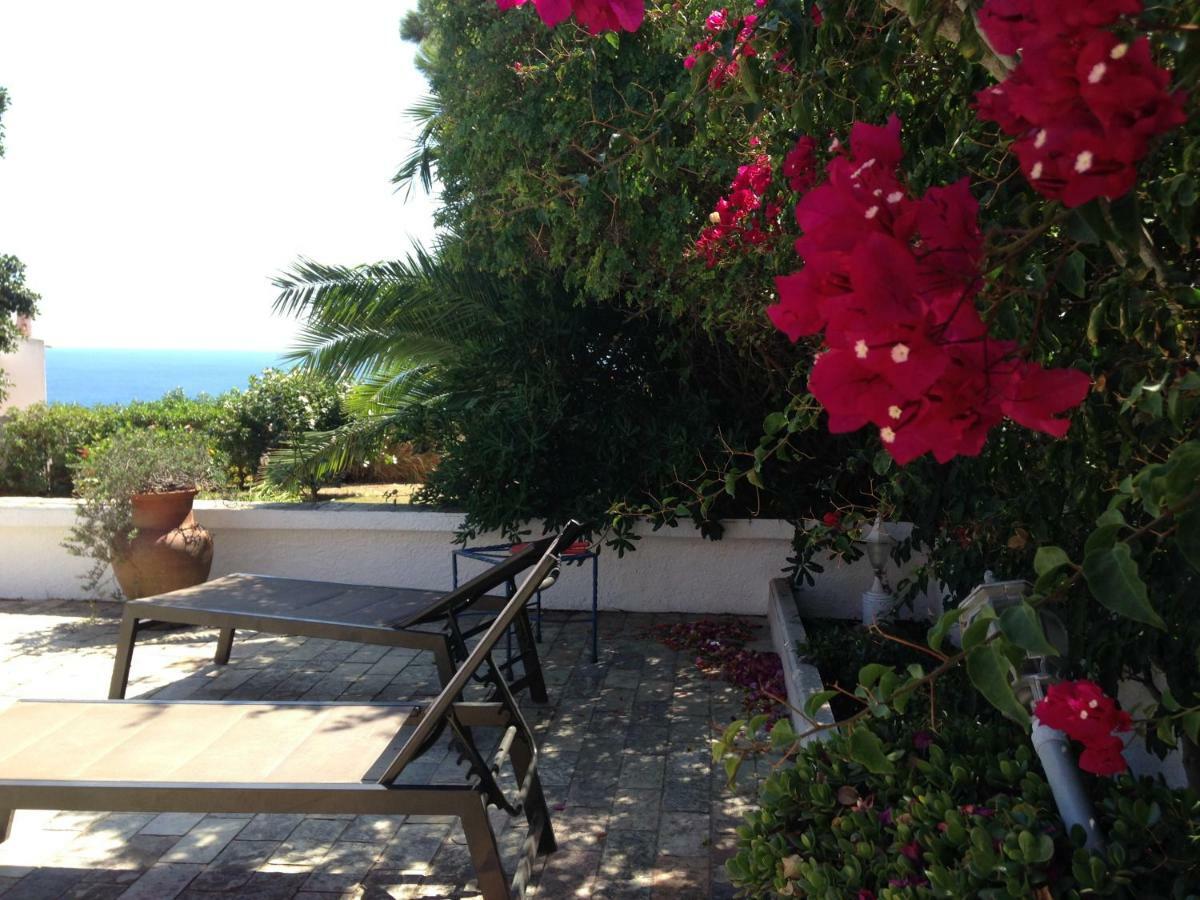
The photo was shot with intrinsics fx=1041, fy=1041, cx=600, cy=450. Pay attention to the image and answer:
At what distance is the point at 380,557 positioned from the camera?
706 cm

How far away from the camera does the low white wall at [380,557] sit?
22.1ft

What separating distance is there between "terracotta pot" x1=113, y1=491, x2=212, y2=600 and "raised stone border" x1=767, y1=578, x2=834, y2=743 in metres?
3.66

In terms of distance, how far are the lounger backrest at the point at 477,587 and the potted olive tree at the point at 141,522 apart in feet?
8.78

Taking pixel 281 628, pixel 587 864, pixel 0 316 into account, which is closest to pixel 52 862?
pixel 281 628

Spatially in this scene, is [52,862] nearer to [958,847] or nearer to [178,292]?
[958,847]

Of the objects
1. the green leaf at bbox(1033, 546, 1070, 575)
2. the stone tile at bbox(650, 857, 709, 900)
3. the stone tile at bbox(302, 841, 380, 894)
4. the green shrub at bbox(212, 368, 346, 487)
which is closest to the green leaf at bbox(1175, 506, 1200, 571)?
the green leaf at bbox(1033, 546, 1070, 575)

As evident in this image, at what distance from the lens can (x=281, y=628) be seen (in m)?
4.62

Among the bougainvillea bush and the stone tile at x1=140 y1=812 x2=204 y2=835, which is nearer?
the bougainvillea bush

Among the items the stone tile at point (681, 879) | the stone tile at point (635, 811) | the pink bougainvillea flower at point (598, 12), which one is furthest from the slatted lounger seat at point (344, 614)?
the pink bougainvillea flower at point (598, 12)

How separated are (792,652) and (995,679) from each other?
3949mm

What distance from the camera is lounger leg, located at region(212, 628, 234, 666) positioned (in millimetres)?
5508

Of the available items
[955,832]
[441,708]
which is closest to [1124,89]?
[955,832]

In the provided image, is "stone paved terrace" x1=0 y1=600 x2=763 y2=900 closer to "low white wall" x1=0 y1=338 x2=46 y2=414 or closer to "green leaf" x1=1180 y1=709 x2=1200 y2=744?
"green leaf" x1=1180 y1=709 x2=1200 y2=744

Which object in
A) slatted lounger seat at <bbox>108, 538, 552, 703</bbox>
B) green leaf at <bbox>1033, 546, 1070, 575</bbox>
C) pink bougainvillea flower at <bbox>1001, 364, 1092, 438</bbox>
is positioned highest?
pink bougainvillea flower at <bbox>1001, 364, 1092, 438</bbox>
